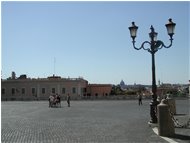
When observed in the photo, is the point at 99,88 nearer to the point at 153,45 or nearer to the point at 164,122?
the point at 153,45

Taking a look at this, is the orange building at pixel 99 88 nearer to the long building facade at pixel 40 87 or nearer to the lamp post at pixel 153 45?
the long building facade at pixel 40 87

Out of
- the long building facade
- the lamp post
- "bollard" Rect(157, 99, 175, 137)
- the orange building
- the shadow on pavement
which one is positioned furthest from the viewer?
the orange building

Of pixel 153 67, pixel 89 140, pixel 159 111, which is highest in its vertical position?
pixel 153 67

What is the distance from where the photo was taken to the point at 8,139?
12.7m

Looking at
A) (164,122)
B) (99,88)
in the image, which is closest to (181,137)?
(164,122)

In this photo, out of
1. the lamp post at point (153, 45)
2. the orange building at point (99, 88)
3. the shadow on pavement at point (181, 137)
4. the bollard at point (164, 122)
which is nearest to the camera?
the shadow on pavement at point (181, 137)

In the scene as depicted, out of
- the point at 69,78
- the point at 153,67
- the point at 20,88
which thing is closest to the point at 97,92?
the point at 69,78

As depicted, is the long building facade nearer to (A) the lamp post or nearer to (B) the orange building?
(B) the orange building

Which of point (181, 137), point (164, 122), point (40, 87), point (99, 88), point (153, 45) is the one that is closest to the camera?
point (181, 137)

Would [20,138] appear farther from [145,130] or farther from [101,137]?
[145,130]

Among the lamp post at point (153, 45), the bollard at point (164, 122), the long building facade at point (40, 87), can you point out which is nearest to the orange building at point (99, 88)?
the long building facade at point (40, 87)

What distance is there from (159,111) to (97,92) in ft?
283

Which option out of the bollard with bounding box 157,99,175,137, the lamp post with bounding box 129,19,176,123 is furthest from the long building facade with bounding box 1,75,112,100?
the bollard with bounding box 157,99,175,137

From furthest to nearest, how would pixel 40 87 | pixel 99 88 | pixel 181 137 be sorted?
pixel 99 88, pixel 40 87, pixel 181 137
